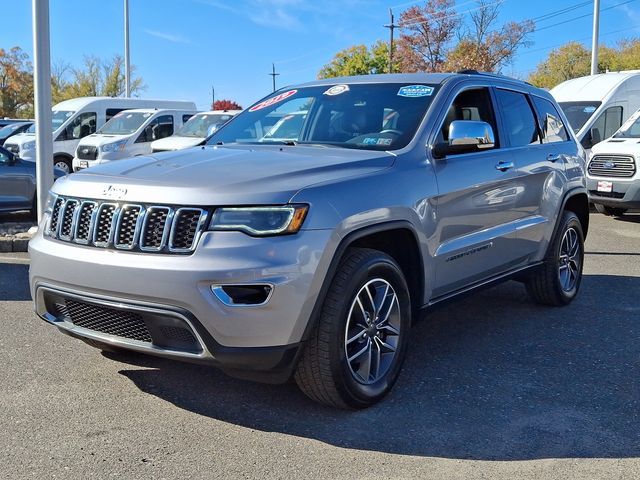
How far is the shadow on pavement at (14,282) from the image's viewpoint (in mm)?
6441

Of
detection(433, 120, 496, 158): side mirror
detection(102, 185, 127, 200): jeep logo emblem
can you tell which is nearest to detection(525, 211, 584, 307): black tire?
detection(433, 120, 496, 158): side mirror

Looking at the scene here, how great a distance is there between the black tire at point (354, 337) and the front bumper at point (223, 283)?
18cm

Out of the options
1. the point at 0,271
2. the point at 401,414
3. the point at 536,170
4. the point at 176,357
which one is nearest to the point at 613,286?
the point at 536,170

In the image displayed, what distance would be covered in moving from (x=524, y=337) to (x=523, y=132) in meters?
1.58

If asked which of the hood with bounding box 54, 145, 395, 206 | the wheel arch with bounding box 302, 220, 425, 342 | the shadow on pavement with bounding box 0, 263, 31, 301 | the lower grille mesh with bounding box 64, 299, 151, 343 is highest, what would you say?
the hood with bounding box 54, 145, 395, 206

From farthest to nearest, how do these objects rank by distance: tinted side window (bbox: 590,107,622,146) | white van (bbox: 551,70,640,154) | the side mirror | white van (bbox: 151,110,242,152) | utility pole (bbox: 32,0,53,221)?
1. white van (bbox: 151,110,242,152)
2. tinted side window (bbox: 590,107,622,146)
3. white van (bbox: 551,70,640,154)
4. utility pole (bbox: 32,0,53,221)
5. the side mirror

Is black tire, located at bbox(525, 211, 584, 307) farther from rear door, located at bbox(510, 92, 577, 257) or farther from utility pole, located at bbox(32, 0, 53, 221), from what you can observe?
utility pole, located at bbox(32, 0, 53, 221)

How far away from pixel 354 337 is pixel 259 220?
874 mm

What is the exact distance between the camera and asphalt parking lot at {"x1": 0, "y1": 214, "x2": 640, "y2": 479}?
3.33 metres

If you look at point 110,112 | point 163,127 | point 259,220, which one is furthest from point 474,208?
→ point 110,112

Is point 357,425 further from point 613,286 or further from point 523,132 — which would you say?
point 613,286

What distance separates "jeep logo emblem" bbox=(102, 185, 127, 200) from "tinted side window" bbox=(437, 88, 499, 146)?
204 centimetres

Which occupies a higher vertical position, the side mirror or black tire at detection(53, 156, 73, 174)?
the side mirror

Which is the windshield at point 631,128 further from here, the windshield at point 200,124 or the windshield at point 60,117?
the windshield at point 60,117
